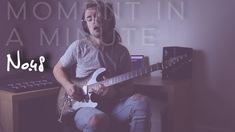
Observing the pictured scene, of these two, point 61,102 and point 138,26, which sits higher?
point 138,26

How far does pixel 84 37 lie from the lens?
1.12 m

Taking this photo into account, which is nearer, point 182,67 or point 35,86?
point 182,67

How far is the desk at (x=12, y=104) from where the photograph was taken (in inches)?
45.6

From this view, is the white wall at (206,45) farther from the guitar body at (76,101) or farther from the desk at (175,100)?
the guitar body at (76,101)

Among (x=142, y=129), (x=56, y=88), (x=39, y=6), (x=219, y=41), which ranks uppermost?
(x=39, y=6)

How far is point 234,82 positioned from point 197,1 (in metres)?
0.26

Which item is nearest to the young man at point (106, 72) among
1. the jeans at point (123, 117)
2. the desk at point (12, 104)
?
the jeans at point (123, 117)

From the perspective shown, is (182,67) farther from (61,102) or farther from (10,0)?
(10,0)

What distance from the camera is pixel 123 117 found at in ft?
3.54

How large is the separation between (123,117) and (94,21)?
301mm

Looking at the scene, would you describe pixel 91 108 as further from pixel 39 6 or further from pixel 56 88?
pixel 39 6

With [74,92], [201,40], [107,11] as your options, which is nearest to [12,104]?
[74,92]

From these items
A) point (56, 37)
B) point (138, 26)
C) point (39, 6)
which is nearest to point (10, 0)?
point (39, 6)

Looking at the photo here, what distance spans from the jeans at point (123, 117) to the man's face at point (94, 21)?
22cm
